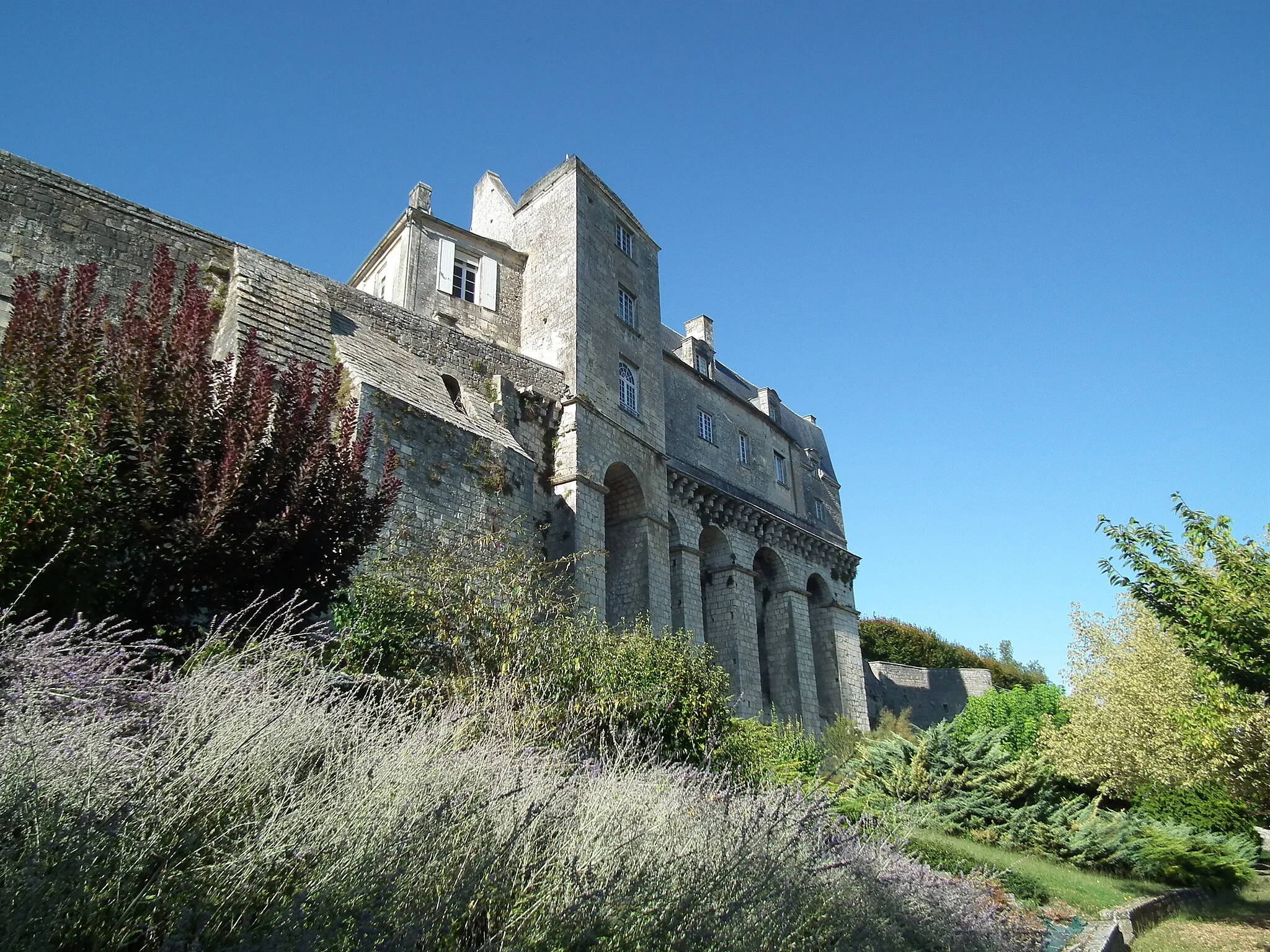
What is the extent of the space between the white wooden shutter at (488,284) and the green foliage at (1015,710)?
69.5ft

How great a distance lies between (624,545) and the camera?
18391 mm

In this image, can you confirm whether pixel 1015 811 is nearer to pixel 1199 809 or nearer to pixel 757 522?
pixel 1199 809

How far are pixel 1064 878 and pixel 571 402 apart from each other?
1144 centimetres

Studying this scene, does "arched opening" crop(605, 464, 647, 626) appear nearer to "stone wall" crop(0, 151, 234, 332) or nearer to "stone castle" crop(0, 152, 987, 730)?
"stone castle" crop(0, 152, 987, 730)

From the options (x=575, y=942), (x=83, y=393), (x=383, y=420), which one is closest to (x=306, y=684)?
(x=575, y=942)

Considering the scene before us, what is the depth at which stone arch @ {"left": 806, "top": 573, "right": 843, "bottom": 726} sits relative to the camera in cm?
2530

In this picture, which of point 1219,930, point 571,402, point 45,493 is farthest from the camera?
point 571,402

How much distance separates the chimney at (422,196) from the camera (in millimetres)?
21062

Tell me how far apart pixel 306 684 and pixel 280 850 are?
2118 millimetres

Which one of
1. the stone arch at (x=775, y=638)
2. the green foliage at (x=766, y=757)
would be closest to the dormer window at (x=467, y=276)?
the stone arch at (x=775, y=638)

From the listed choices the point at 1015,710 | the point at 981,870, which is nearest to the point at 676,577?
the point at 981,870

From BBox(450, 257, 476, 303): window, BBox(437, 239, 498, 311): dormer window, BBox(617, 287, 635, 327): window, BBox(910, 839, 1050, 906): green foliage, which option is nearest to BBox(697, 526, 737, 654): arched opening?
BBox(617, 287, 635, 327): window

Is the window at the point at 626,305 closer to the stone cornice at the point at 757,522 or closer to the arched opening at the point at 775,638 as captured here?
the stone cornice at the point at 757,522

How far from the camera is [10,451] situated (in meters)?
5.55
